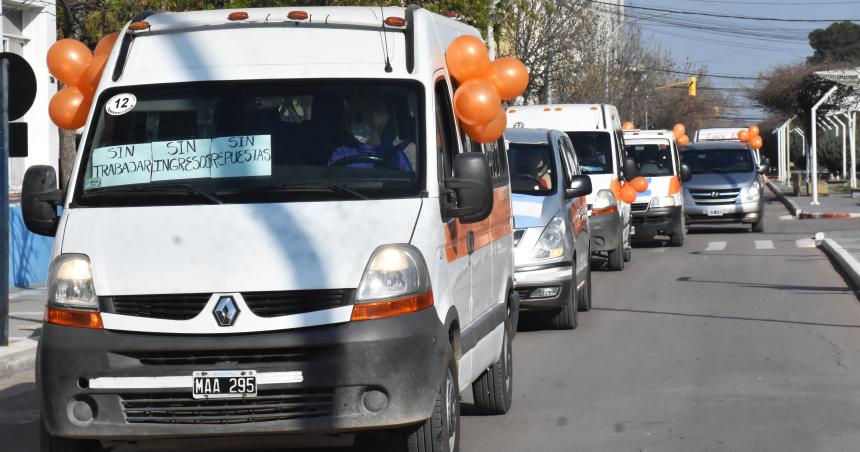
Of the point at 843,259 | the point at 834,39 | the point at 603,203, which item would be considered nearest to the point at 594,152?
the point at 603,203

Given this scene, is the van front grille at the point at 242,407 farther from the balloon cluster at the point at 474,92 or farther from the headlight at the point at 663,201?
the headlight at the point at 663,201

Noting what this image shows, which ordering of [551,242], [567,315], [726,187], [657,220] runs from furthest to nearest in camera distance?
1. [726,187]
2. [657,220]
3. [567,315]
4. [551,242]

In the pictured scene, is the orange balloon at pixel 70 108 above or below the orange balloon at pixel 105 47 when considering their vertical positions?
below

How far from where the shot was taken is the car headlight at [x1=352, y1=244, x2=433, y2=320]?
5.89 metres

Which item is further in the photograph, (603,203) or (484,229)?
(603,203)

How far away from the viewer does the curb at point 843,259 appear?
17.6 m

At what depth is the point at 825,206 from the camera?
3881 cm

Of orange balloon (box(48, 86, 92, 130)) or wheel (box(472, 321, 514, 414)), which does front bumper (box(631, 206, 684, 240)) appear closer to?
wheel (box(472, 321, 514, 414))

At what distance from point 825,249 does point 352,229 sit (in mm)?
18888

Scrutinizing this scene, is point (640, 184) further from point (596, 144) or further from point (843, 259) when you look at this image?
point (843, 259)

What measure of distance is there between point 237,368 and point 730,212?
946 inches

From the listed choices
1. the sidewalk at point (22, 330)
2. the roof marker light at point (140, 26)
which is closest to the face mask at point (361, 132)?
the roof marker light at point (140, 26)

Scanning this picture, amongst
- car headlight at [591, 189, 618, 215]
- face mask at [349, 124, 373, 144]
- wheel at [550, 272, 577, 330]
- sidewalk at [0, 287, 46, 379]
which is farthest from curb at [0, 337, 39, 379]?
car headlight at [591, 189, 618, 215]

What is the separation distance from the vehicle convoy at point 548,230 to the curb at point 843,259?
520 cm
